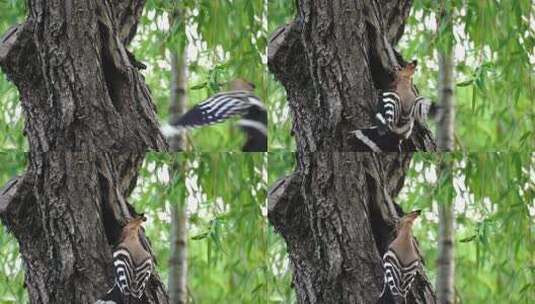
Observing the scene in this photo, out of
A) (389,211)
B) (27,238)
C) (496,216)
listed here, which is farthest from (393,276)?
(27,238)

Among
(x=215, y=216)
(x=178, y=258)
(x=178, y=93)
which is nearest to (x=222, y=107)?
(x=178, y=93)

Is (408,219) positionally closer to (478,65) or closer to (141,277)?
(478,65)

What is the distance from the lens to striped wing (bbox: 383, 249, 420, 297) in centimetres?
226

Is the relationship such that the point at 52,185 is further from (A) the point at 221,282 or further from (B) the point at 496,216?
(B) the point at 496,216

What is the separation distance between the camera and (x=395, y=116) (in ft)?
7.47

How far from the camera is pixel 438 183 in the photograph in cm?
241

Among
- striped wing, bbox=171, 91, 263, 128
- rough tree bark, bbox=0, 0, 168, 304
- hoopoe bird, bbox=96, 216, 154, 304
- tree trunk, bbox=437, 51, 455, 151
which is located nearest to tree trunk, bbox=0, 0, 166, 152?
rough tree bark, bbox=0, 0, 168, 304

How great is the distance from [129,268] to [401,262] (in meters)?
0.59

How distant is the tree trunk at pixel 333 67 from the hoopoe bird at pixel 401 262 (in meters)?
0.18

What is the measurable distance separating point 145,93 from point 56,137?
0.72ft

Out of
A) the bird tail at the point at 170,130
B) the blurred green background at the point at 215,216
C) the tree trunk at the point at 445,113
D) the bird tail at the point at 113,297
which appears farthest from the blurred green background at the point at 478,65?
the bird tail at the point at 113,297

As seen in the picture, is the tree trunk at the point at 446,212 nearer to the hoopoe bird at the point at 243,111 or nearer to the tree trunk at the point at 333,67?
the tree trunk at the point at 333,67

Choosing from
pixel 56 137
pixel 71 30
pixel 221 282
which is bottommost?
pixel 221 282

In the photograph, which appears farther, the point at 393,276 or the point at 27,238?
the point at 27,238
